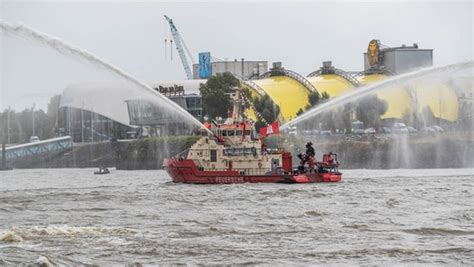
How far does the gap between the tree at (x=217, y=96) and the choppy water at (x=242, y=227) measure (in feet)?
335

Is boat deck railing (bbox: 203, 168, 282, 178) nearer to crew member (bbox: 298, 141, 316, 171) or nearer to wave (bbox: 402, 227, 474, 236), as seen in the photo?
crew member (bbox: 298, 141, 316, 171)

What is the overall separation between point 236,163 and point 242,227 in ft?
134

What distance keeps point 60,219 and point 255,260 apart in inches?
767

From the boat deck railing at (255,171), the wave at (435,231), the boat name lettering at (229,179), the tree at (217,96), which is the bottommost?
the wave at (435,231)

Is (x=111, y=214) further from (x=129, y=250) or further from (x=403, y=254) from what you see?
(x=403, y=254)

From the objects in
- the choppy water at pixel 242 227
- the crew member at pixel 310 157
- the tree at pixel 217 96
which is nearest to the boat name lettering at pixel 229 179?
the crew member at pixel 310 157

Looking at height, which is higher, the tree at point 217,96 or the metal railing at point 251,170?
the tree at point 217,96

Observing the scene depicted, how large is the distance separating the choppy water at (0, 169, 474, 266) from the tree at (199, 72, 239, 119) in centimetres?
10206

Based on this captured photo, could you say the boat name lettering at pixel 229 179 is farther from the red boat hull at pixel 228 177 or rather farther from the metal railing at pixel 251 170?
the metal railing at pixel 251 170

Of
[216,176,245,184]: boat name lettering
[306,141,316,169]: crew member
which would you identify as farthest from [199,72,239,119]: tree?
[216,176,245,184]: boat name lettering

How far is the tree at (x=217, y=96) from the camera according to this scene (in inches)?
7436

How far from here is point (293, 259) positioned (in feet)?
148

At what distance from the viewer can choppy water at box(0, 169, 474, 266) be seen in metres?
45.8

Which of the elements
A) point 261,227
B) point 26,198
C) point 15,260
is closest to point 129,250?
point 15,260
